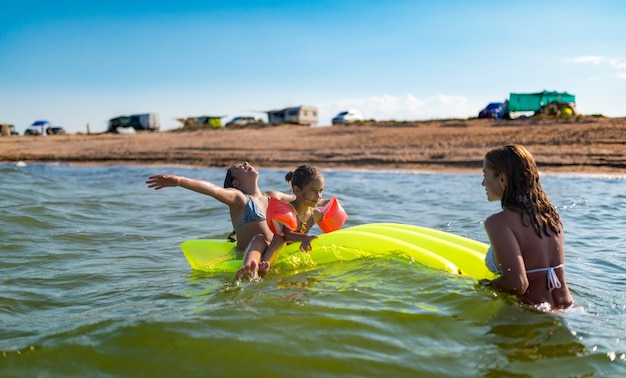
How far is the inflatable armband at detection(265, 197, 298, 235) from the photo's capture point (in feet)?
14.6

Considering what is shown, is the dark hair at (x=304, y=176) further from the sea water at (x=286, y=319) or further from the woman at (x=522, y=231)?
the woman at (x=522, y=231)

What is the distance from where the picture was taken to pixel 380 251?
14.9ft

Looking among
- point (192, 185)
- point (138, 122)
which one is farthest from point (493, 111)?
point (138, 122)

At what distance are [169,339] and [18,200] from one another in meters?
8.17

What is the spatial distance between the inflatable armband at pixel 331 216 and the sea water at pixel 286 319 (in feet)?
1.75

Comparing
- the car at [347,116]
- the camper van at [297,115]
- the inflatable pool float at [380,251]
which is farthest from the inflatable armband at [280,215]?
the camper van at [297,115]

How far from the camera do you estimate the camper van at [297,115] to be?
38.2 metres

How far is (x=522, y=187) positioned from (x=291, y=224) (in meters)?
1.75

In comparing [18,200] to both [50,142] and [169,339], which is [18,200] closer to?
[169,339]

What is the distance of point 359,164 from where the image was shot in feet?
52.4

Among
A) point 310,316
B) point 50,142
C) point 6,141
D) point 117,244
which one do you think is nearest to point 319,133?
point 50,142

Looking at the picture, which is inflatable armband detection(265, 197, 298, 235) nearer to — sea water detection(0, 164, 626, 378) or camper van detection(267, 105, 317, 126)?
sea water detection(0, 164, 626, 378)

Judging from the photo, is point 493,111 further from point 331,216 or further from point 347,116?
point 331,216

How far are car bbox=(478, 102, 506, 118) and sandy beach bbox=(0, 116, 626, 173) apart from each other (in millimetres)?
2786
